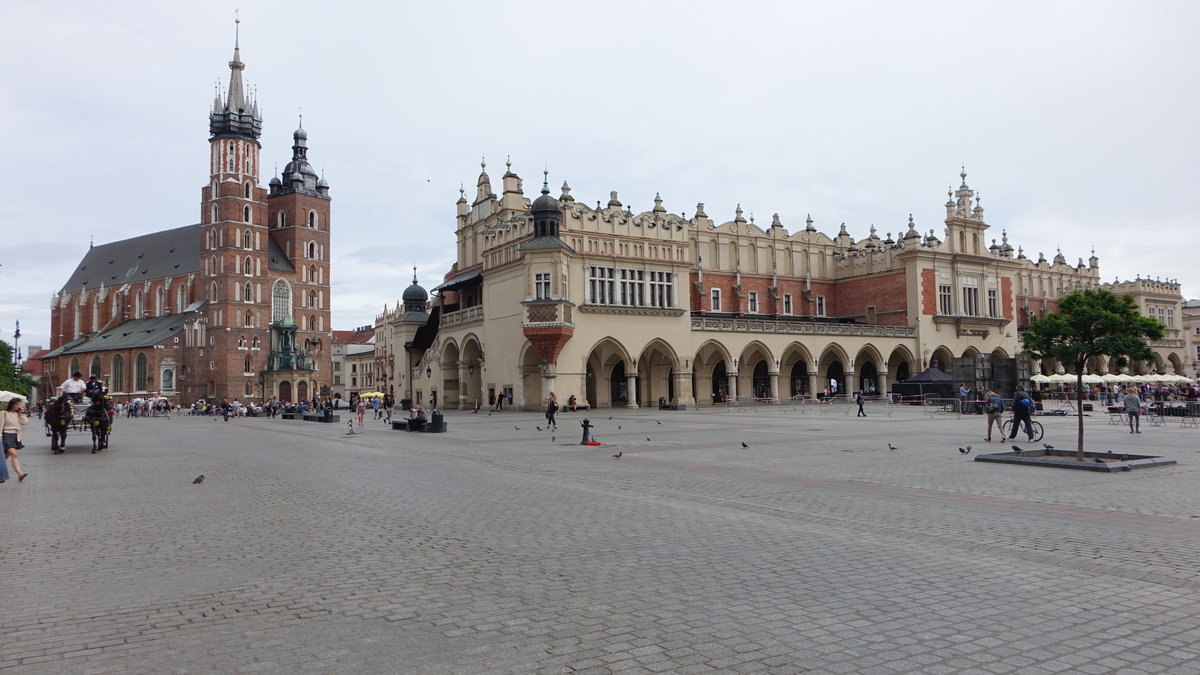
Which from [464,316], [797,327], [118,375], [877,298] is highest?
[877,298]

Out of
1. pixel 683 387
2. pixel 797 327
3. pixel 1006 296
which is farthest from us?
pixel 1006 296

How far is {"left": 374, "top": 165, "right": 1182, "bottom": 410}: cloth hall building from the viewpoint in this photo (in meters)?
45.4

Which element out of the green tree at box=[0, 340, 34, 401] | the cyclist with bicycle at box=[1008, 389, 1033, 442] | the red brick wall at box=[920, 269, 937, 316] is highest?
the red brick wall at box=[920, 269, 937, 316]

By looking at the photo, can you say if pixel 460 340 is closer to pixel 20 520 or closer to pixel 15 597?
pixel 20 520

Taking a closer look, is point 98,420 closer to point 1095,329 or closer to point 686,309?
point 686,309

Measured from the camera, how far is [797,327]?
53500mm

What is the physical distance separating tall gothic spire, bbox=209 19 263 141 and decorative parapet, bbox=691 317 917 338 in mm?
68660

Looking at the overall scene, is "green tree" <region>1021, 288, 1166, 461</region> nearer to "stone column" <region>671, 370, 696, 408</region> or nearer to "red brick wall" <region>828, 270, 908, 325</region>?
"red brick wall" <region>828, 270, 908, 325</region>

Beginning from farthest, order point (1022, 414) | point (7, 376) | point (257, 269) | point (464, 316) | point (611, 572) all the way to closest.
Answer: point (257, 269), point (7, 376), point (464, 316), point (1022, 414), point (611, 572)

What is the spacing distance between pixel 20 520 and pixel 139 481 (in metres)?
4.34

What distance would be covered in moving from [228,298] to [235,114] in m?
21.9

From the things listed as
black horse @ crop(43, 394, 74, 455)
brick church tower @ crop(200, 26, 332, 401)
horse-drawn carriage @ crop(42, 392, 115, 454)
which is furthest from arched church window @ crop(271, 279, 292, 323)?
black horse @ crop(43, 394, 74, 455)

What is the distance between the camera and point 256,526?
9.13 meters

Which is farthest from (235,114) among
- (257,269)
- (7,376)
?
(7,376)
